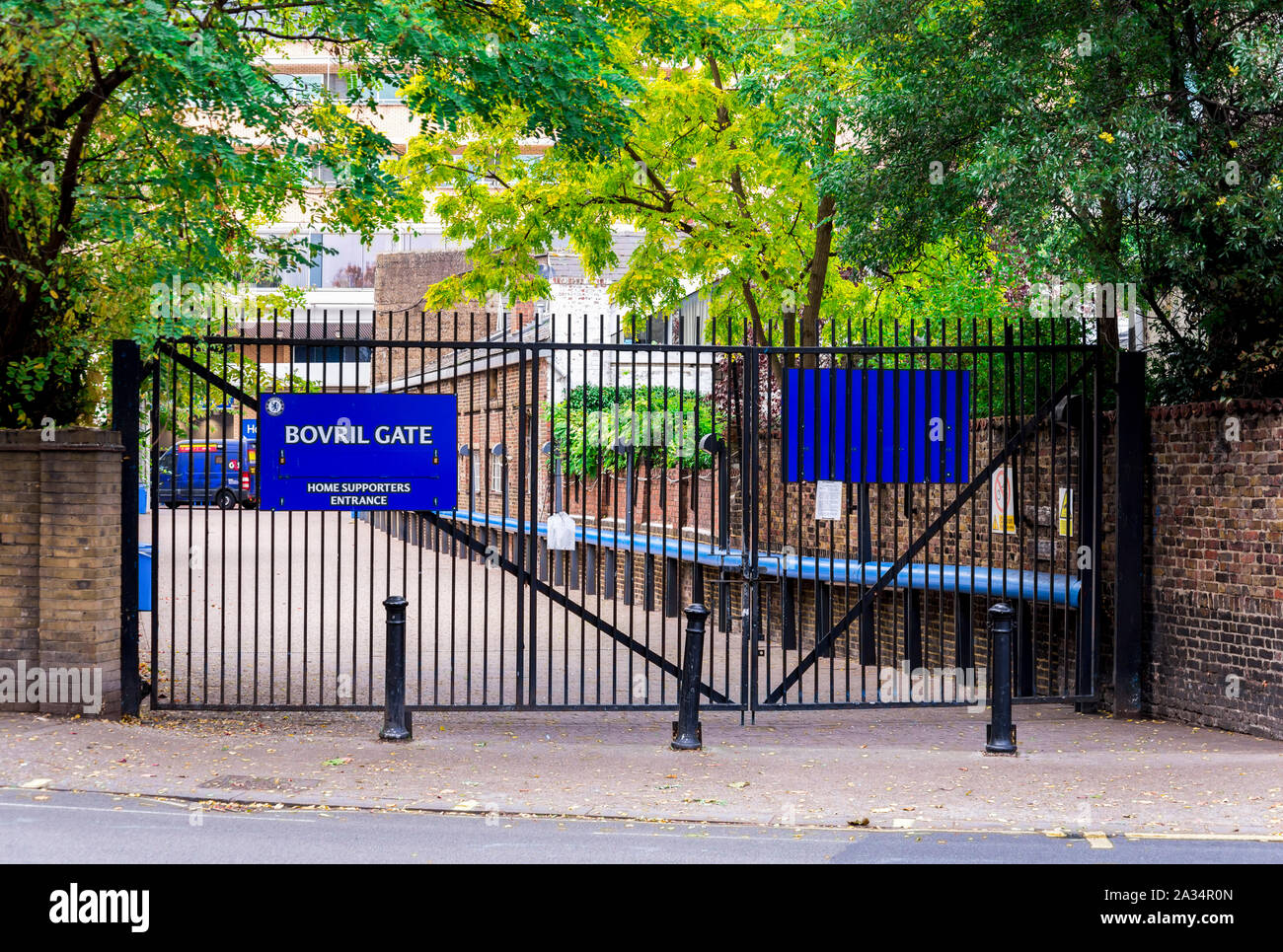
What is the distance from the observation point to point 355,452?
10.2 metres

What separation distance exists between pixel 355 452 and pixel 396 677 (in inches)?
68.5

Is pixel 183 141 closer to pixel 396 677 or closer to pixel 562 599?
pixel 396 677

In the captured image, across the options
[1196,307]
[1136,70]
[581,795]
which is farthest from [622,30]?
[581,795]

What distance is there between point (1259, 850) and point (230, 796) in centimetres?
576

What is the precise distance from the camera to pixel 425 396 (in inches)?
404

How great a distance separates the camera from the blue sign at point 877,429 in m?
10.7

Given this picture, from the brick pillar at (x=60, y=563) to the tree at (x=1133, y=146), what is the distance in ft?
23.6

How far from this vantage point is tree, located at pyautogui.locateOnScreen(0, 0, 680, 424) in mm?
9602

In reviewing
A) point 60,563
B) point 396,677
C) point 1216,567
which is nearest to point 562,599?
point 396,677

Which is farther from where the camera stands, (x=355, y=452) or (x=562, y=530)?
(x=562, y=530)

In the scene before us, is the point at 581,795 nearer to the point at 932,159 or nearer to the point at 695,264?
the point at 932,159

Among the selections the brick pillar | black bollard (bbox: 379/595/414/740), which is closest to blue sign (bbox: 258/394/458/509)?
black bollard (bbox: 379/595/414/740)

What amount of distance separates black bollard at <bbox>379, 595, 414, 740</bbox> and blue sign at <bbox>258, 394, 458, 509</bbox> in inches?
35.2

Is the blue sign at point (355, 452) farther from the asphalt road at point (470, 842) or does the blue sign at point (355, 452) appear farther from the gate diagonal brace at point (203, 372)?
the asphalt road at point (470, 842)
